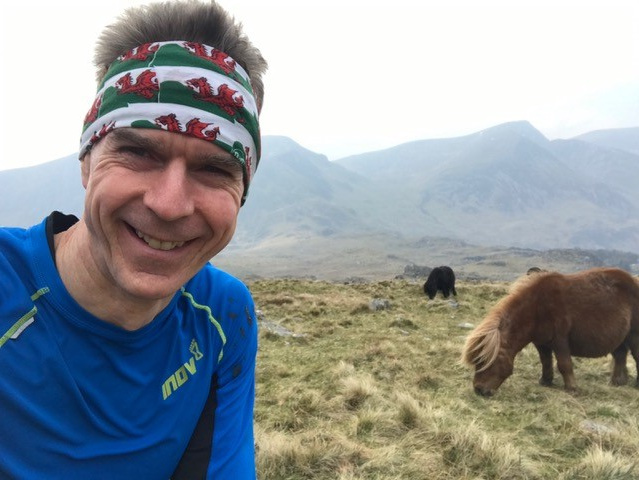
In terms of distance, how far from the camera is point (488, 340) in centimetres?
615

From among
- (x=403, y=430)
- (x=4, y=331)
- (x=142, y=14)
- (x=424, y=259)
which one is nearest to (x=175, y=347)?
(x=4, y=331)

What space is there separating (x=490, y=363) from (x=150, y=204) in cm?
595

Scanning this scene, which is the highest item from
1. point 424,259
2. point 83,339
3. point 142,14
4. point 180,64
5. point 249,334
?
point 142,14

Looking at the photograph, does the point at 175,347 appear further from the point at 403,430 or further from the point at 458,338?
the point at 458,338

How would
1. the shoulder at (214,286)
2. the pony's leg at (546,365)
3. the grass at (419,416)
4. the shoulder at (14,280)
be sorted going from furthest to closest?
the pony's leg at (546,365) < the grass at (419,416) < the shoulder at (214,286) < the shoulder at (14,280)

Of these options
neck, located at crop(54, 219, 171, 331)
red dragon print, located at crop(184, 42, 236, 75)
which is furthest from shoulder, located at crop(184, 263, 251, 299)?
red dragon print, located at crop(184, 42, 236, 75)

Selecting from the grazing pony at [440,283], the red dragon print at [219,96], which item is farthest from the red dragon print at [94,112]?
the grazing pony at [440,283]

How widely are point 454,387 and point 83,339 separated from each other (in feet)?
20.3

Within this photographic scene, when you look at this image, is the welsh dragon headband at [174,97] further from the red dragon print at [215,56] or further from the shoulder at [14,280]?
the shoulder at [14,280]

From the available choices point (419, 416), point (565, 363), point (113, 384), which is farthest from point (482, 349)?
point (113, 384)

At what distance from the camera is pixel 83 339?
1.53 meters

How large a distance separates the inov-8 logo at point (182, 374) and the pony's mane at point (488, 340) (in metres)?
5.33

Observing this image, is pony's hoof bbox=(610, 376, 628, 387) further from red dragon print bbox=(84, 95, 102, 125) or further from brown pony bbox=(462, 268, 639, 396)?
red dragon print bbox=(84, 95, 102, 125)

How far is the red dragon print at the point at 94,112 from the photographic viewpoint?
1.56 m
